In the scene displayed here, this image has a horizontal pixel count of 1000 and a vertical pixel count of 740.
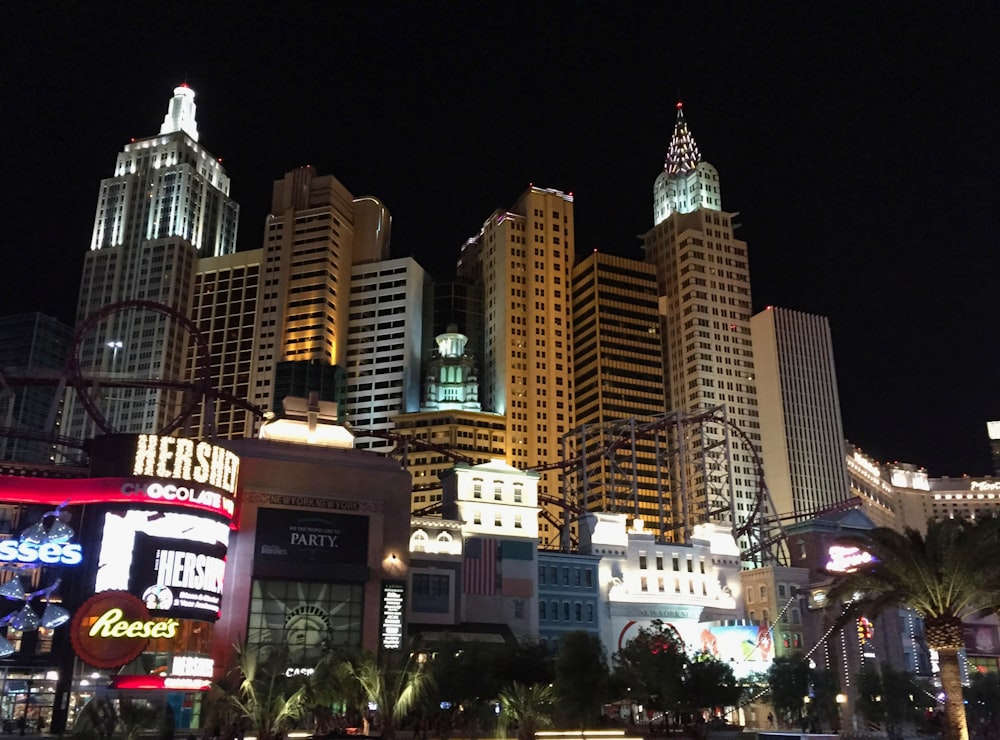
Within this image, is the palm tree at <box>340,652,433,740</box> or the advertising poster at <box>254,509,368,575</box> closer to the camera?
the palm tree at <box>340,652,433,740</box>

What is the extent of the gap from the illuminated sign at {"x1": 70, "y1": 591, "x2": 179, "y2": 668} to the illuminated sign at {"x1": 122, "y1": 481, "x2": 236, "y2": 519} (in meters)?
7.12

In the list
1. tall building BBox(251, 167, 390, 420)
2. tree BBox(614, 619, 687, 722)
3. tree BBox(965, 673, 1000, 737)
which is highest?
tall building BBox(251, 167, 390, 420)

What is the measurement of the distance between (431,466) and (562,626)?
93.4 metres

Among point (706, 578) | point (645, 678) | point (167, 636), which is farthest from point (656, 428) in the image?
point (167, 636)

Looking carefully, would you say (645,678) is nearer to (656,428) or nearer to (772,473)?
(656,428)

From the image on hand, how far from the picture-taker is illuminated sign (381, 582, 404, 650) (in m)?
72.9

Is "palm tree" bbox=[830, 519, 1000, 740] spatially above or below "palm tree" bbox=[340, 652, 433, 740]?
above

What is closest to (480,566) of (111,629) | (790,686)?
(790,686)

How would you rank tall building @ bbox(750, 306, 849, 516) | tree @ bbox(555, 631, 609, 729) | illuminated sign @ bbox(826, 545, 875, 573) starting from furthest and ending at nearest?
tall building @ bbox(750, 306, 849, 516)
illuminated sign @ bbox(826, 545, 875, 573)
tree @ bbox(555, 631, 609, 729)

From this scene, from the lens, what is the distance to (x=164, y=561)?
63562mm

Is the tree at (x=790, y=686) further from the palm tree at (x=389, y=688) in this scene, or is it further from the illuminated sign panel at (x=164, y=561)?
the illuminated sign panel at (x=164, y=561)

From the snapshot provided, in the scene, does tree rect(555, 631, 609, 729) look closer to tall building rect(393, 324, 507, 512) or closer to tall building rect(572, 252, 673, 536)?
tall building rect(393, 324, 507, 512)

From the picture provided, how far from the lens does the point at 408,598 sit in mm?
78750

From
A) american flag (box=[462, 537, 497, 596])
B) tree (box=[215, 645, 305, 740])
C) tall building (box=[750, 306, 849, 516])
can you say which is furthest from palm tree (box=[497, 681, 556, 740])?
tall building (box=[750, 306, 849, 516])
